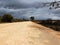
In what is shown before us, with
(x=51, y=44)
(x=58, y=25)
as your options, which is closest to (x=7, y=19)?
(x=58, y=25)

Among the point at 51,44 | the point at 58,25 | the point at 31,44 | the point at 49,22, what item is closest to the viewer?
the point at 31,44

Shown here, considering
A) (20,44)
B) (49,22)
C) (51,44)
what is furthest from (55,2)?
(49,22)

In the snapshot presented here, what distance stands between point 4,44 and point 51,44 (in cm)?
442

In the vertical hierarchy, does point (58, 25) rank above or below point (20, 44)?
below

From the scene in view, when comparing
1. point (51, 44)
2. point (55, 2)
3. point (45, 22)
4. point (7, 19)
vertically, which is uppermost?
point (55, 2)

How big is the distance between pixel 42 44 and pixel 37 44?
0.63 m

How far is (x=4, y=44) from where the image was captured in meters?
15.8

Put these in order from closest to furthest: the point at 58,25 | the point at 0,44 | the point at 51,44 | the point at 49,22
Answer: the point at 0,44, the point at 51,44, the point at 58,25, the point at 49,22

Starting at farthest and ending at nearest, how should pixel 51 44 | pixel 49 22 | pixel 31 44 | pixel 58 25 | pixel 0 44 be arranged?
pixel 49 22, pixel 58 25, pixel 51 44, pixel 31 44, pixel 0 44

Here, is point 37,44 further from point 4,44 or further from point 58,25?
point 58,25

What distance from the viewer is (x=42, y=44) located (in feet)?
57.4

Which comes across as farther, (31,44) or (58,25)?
(58,25)

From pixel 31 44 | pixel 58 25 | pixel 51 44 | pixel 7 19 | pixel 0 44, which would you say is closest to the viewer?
pixel 0 44

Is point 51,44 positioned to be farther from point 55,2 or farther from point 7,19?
point 7,19
